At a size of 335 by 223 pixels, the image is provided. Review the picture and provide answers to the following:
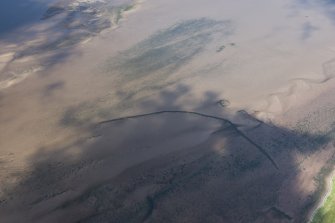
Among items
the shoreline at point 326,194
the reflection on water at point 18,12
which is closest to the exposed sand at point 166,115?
the shoreline at point 326,194

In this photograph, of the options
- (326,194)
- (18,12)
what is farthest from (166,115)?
(18,12)

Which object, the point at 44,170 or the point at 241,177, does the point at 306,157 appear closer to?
the point at 241,177

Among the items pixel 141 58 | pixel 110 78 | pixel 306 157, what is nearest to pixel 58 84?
pixel 110 78

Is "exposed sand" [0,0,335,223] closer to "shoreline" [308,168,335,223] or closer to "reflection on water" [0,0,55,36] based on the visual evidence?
"shoreline" [308,168,335,223]

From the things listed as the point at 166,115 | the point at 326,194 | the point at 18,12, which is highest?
the point at 18,12

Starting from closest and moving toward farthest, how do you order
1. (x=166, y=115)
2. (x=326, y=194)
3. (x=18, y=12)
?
(x=326, y=194), (x=166, y=115), (x=18, y=12)

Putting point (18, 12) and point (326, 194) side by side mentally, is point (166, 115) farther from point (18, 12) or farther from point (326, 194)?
point (18, 12)

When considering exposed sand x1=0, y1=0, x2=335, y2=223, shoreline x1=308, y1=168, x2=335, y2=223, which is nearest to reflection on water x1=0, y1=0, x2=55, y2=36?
exposed sand x1=0, y1=0, x2=335, y2=223

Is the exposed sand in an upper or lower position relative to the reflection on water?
lower
